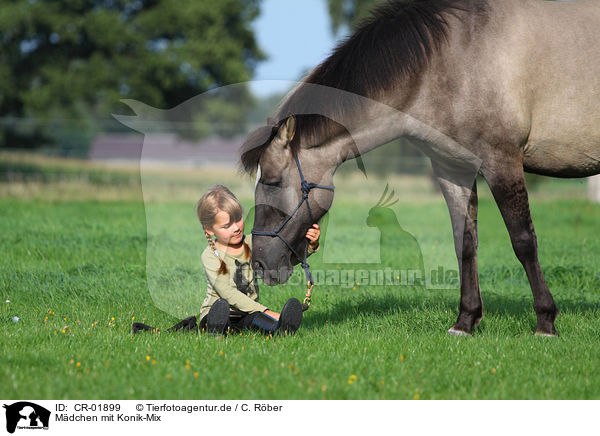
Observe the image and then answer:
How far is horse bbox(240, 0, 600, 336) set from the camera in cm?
432

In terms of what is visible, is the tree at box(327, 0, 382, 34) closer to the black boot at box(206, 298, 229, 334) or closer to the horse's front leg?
the horse's front leg

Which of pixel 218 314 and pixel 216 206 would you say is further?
pixel 216 206

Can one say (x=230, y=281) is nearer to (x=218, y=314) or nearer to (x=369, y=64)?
(x=218, y=314)

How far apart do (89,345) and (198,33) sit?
22.8 m

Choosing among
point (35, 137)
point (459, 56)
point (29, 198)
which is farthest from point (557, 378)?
point (35, 137)

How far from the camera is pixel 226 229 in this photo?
14.3ft

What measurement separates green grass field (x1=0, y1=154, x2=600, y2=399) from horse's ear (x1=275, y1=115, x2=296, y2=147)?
1.46m

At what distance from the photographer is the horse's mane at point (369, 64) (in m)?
4.32

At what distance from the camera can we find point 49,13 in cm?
2328
